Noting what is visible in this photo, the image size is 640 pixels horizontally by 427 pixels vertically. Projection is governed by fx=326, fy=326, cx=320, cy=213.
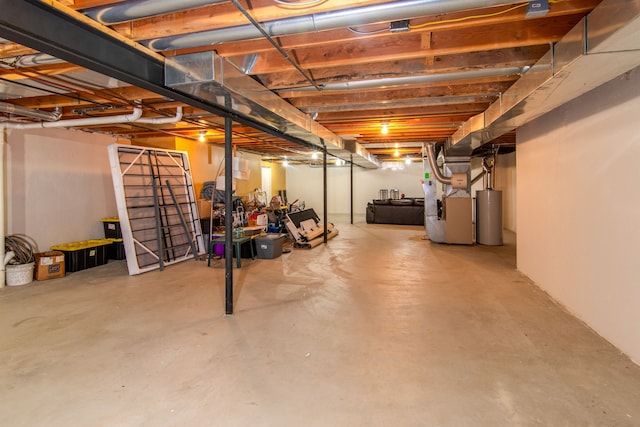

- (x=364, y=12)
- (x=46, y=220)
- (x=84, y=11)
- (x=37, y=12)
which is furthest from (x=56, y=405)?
(x=46, y=220)

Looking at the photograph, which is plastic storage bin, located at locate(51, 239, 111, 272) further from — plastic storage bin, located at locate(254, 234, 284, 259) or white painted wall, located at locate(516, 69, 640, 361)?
white painted wall, located at locate(516, 69, 640, 361)

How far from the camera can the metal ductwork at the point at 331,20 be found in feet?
5.32

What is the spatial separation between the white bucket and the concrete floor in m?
0.18

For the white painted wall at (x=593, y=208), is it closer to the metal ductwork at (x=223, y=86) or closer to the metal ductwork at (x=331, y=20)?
the metal ductwork at (x=331, y=20)

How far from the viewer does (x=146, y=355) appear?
2383 mm

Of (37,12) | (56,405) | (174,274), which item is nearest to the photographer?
(37,12)

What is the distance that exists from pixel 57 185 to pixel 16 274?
1.55 meters

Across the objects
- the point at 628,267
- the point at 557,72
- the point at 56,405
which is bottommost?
the point at 56,405

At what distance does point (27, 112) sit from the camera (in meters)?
3.92

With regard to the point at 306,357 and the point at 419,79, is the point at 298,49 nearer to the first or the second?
the point at 419,79

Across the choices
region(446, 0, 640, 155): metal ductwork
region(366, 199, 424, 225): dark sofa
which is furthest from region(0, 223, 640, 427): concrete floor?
region(366, 199, 424, 225): dark sofa

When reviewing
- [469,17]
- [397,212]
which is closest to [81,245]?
[469,17]

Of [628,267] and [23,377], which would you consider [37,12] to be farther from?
[628,267]

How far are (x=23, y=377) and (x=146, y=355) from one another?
71 centimetres
